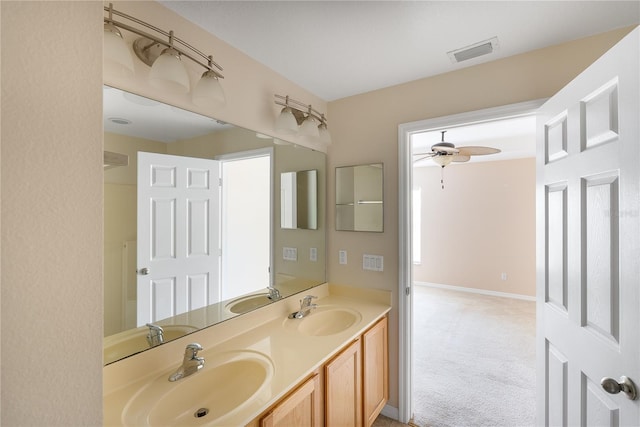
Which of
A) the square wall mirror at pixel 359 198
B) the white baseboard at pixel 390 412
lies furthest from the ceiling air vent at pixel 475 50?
the white baseboard at pixel 390 412

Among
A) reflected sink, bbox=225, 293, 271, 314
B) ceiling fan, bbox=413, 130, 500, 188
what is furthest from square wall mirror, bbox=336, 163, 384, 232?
ceiling fan, bbox=413, 130, 500, 188

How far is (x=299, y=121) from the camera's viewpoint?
209cm

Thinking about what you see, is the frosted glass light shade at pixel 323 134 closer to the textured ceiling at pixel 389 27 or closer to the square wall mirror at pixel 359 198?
the square wall mirror at pixel 359 198

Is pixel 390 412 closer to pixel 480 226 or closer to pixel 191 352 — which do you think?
pixel 191 352

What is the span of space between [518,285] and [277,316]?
4.82m

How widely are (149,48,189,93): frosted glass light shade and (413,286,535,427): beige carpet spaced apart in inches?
101

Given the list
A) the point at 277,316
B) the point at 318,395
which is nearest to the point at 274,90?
the point at 277,316

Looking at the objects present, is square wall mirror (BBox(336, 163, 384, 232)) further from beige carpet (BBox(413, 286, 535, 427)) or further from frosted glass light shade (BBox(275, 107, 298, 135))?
beige carpet (BBox(413, 286, 535, 427))

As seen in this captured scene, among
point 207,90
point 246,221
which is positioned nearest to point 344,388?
point 246,221

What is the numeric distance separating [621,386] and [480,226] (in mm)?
4713

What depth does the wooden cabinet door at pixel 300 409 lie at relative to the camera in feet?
3.53

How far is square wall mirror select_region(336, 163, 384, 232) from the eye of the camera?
217 cm

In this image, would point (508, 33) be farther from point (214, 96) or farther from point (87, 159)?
point (87, 159)

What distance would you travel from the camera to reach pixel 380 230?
2150 millimetres
